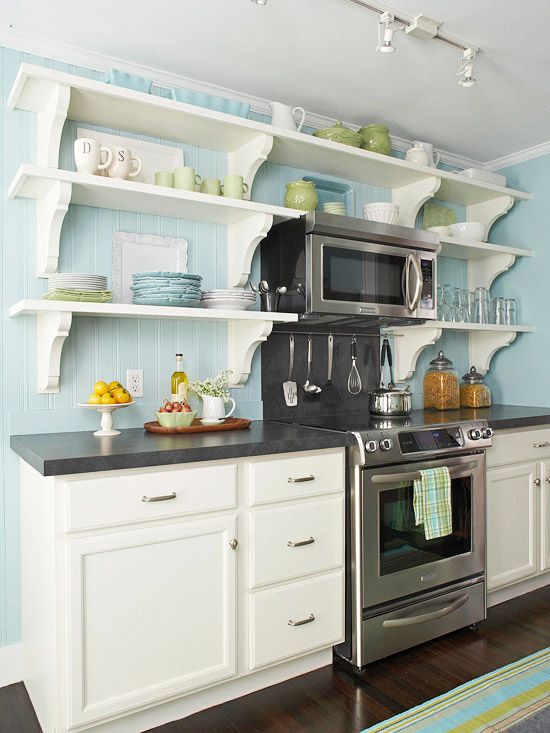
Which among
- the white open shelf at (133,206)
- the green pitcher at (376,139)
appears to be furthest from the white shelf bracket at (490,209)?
the white open shelf at (133,206)

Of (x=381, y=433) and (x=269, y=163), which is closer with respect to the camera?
(x=381, y=433)

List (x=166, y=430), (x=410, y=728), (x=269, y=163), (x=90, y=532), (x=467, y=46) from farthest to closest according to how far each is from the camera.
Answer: (x=269, y=163), (x=467, y=46), (x=166, y=430), (x=410, y=728), (x=90, y=532)

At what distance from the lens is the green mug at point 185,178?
2.35 m

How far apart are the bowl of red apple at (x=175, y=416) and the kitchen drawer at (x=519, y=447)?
1.40 metres

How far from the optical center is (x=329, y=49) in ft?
7.76

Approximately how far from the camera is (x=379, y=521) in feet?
7.46

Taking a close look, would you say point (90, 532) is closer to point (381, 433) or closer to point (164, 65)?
point (381, 433)

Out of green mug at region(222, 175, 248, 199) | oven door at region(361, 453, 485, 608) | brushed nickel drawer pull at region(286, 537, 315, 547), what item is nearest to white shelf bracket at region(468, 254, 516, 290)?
oven door at region(361, 453, 485, 608)

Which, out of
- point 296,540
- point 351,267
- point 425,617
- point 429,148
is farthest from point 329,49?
point 425,617

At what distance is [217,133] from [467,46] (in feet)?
3.40

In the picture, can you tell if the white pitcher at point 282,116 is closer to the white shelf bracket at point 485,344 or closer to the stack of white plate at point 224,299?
the stack of white plate at point 224,299

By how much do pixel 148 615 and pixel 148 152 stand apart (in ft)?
5.82

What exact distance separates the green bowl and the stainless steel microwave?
0.68 meters

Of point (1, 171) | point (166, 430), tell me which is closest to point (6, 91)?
point (1, 171)
